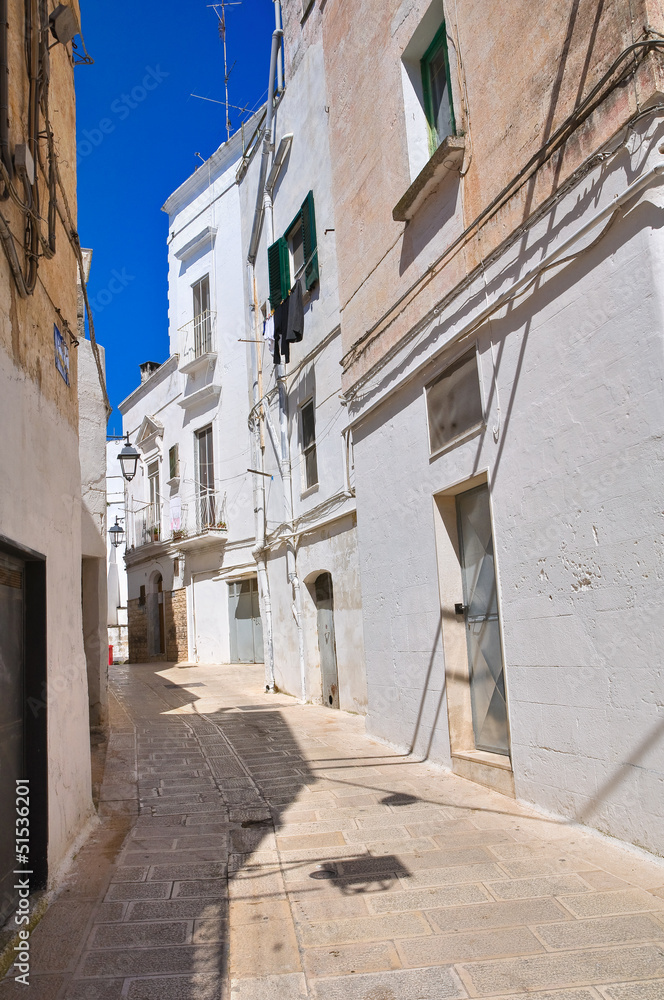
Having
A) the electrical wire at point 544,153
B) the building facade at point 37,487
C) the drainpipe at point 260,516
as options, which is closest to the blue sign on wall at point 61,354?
the building facade at point 37,487

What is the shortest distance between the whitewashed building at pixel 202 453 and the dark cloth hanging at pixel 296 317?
5.26 metres

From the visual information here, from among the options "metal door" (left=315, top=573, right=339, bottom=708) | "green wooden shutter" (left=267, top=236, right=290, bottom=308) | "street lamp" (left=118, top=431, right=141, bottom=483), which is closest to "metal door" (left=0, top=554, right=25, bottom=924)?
"metal door" (left=315, top=573, right=339, bottom=708)

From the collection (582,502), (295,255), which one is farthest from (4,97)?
(295,255)

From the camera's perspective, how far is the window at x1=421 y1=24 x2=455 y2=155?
6914 mm

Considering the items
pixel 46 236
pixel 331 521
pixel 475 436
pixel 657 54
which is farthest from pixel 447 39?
pixel 331 521

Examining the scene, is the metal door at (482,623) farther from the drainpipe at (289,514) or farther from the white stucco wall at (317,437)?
the drainpipe at (289,514)

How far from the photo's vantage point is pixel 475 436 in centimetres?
606

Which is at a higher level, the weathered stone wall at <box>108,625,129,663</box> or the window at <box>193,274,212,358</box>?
the window at <box>193,274,212,358</box>

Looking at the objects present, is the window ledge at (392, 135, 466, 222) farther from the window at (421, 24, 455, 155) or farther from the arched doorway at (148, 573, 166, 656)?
the arched doorway at (148, 573, 166, 656)

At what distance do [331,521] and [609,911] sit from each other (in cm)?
735

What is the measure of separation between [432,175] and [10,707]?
520 centimetres

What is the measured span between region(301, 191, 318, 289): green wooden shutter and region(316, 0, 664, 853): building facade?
2.72m

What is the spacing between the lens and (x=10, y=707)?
12.8ft

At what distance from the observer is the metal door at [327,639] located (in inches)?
442
